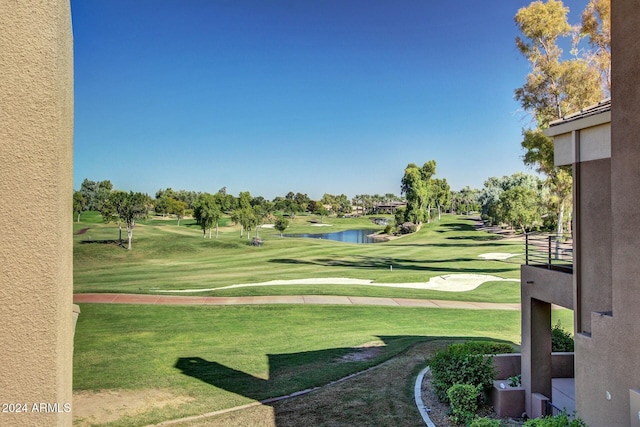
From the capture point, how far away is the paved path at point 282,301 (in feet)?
61.1

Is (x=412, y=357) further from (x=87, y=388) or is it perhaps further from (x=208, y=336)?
(x=87, y=388)

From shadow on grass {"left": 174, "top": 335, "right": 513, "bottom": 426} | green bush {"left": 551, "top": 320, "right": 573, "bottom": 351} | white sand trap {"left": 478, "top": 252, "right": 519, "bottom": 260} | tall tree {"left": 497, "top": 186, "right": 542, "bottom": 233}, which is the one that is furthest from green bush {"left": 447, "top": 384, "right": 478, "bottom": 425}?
tall tree {"left": 497, "top": 186, "right": 542, "bottom": 233}

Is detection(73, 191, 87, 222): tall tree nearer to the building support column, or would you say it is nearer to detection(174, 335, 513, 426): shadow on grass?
detection(174, 335, 513, 426): shadow on grass

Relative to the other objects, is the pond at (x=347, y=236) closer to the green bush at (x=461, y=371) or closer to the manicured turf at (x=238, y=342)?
the manicured turf at (x=238, y=342)

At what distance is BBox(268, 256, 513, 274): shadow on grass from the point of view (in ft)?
101

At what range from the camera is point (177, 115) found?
1982 inches

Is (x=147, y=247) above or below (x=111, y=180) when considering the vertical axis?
below

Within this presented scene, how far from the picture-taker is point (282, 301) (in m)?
18.8

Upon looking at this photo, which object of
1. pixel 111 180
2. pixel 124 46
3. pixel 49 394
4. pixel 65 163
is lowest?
pixel 49 394

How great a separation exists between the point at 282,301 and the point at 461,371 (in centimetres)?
1138

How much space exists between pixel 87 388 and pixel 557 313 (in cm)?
1639

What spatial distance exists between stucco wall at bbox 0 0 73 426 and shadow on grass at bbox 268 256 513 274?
2987 cm

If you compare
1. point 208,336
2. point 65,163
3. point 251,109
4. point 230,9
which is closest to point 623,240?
point 65,163

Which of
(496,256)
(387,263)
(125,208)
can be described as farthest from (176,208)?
(496,256)
